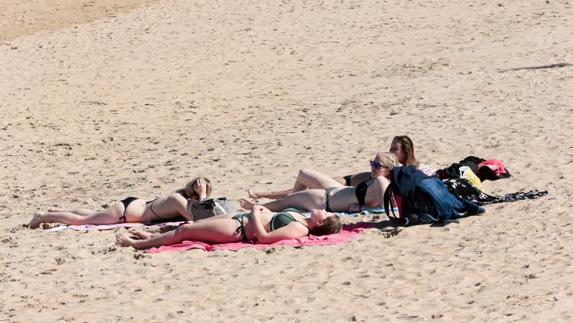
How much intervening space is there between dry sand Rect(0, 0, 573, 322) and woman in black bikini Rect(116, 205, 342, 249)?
25cm

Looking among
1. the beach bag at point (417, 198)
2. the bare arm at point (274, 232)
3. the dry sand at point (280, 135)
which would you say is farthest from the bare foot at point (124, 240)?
the beach bag at point (417, 198)

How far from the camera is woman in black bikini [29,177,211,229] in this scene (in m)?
10.8

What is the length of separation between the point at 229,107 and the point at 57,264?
896cm

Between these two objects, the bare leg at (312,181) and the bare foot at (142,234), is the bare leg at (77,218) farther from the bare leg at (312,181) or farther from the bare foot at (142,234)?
the bare leg at (312,181)

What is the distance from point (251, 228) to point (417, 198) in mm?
1394

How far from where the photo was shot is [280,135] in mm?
15586

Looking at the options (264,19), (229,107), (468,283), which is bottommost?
(468,283)

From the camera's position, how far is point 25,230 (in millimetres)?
11242

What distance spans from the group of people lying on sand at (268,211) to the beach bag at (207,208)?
0.31 ft

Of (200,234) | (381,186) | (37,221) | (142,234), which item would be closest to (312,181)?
(381,186)

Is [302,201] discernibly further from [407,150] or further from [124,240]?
[124,240]

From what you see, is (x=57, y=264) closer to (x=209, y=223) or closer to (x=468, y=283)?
(x=209, y=223)

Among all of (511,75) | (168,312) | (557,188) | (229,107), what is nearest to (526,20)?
(511,75)

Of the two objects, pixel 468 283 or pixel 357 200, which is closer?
pixel 468 283
